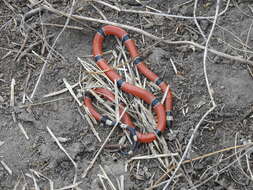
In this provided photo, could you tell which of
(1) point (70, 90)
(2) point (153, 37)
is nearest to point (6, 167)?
(1) point (70, 90)

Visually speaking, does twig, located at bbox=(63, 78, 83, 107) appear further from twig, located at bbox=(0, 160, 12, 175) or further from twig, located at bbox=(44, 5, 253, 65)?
twig, located at bbox=(0, 160, 12, 175)

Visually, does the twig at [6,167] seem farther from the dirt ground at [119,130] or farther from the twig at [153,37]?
the twig at [153,37]

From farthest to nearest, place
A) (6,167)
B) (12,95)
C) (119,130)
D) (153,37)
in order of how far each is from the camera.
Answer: (153,37) → (12,95) → (119,130) → (6,167)

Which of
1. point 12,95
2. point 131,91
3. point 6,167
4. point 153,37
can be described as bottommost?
point 6,167

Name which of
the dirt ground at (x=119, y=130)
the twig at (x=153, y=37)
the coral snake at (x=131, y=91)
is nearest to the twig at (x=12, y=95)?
the dirt ground at (x=119, y=130)

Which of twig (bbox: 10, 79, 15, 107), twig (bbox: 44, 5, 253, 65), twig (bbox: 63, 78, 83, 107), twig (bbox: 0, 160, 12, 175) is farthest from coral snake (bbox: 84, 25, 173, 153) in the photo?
twig (bbox: 0, 160, 12, 175)

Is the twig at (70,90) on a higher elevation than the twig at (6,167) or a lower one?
higher

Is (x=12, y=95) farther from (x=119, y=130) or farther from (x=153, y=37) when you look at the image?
(x=153, y=37)
